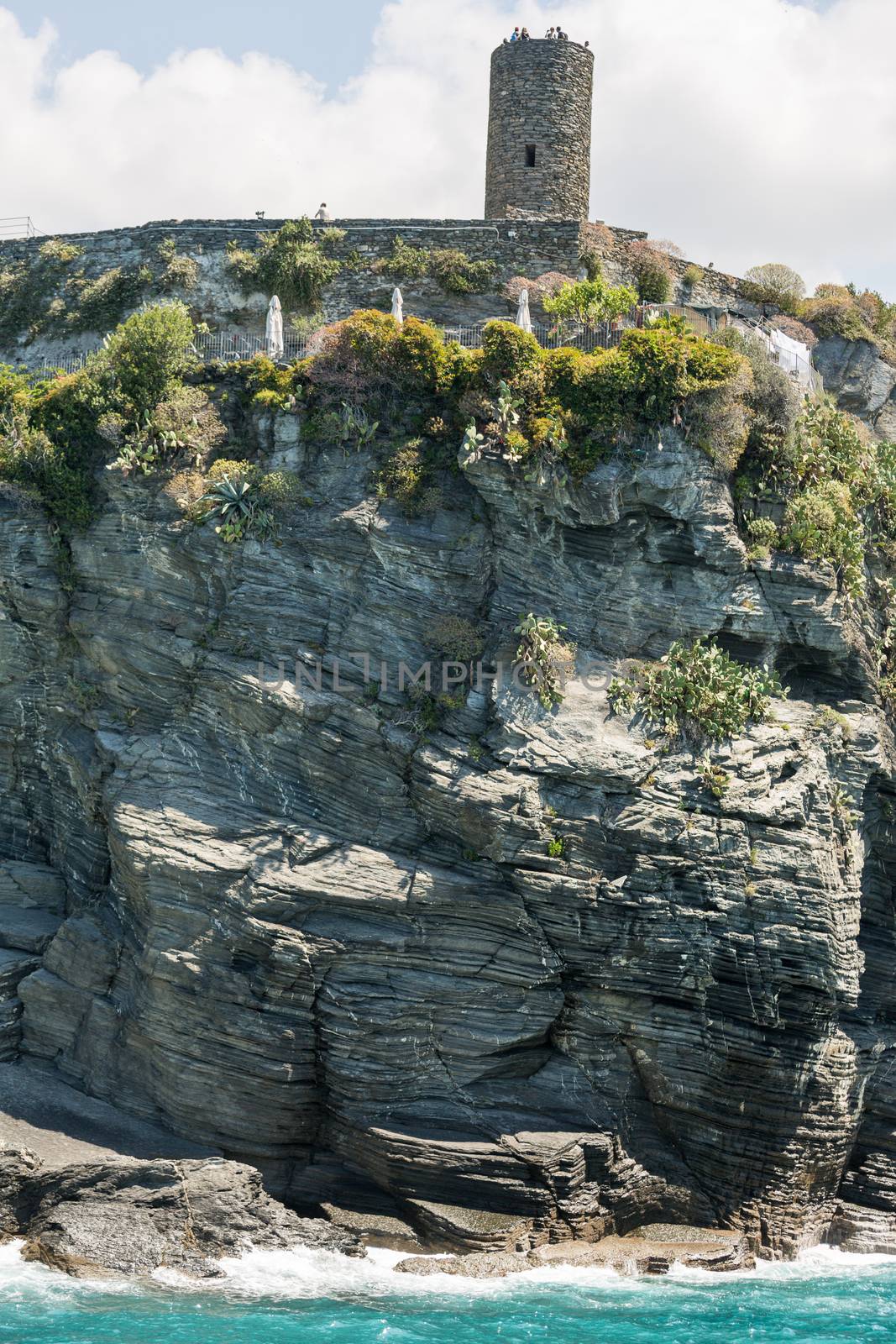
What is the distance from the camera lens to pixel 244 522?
28.8m

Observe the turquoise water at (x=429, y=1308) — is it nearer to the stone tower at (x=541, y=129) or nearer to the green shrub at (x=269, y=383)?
the green shrub at (x=269, y=383)

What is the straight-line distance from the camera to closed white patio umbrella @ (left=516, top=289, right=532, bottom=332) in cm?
3075

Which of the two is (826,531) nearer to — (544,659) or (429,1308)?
(544,659)

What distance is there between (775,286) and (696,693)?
15.1 m

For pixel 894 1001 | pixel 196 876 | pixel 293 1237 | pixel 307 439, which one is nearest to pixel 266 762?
pixel 196 876

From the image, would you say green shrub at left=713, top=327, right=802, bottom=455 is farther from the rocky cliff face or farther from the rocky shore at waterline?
the rocky shore at waterline

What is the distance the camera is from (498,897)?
2602cm

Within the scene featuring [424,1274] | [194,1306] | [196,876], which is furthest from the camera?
A: [196,876]

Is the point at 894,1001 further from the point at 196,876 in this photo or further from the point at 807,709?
the point at 196,876

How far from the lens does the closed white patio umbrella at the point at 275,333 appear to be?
31281mm

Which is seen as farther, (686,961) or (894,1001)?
(894,1001)

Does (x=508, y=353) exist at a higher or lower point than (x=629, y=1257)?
higher

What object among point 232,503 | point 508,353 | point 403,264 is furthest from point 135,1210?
point 403,264

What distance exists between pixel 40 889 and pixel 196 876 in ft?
19.2
